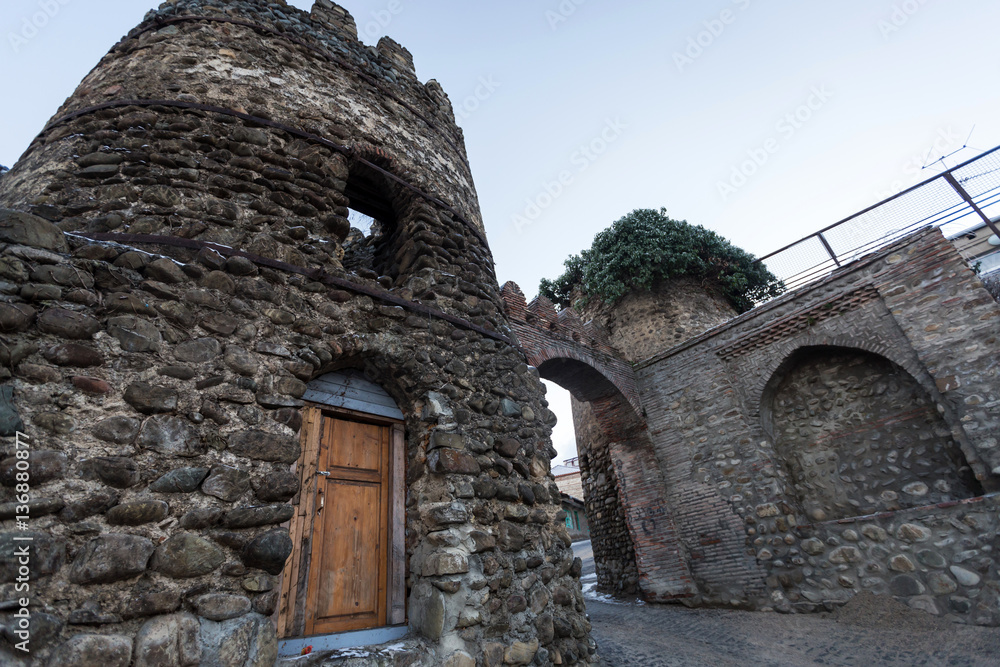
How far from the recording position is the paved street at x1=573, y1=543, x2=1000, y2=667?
4.02 metres

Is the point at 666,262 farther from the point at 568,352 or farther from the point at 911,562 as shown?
the point at 911,562

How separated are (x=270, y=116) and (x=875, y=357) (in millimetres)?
7524

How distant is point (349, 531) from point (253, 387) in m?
1.04

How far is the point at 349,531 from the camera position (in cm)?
271

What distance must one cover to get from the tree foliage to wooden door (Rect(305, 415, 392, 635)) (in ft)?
24.5

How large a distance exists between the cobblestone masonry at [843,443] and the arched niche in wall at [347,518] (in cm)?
397

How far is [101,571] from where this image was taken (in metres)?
1.69

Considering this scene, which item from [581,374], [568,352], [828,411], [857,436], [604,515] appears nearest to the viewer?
[857,436]

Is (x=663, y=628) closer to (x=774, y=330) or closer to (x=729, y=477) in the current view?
(x=729, y=477)

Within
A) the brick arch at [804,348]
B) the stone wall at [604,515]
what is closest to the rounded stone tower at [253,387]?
the brick arch at [804,348]

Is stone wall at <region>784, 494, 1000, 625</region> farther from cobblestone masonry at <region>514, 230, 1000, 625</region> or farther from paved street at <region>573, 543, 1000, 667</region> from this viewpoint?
paved street at <region>573, 543, 1000, 667</region>

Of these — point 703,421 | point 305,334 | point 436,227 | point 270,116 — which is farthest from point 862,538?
point 270,116

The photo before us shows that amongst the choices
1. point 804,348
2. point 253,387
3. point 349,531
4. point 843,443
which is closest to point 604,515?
point 843,443
